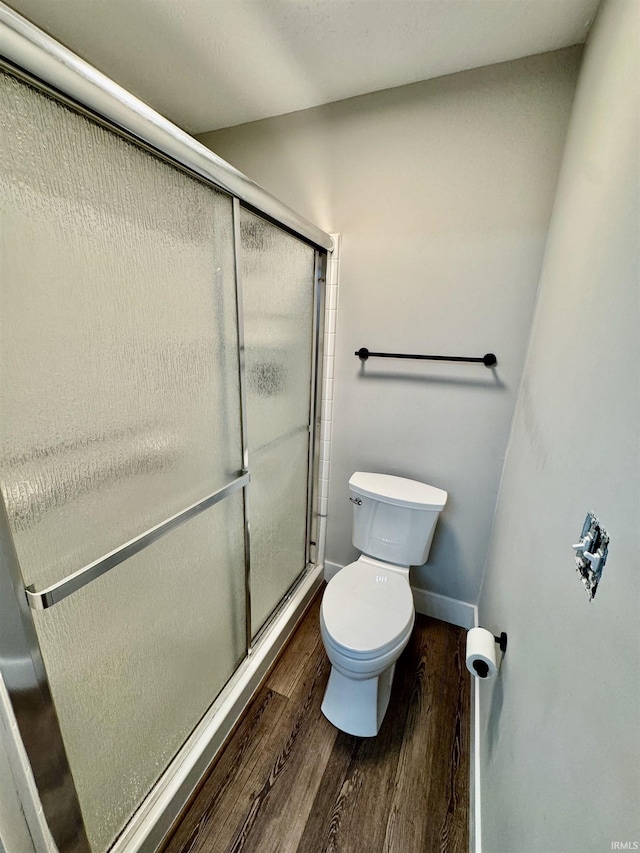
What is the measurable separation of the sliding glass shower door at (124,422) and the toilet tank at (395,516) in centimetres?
58

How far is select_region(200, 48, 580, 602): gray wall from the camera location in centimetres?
→ 125

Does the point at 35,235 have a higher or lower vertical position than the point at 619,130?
lower

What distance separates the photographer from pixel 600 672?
470 millimetres

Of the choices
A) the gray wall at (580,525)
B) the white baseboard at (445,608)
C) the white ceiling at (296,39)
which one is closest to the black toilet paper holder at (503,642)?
the gray wall at (580,525)

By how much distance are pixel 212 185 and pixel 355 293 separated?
33.0 inches

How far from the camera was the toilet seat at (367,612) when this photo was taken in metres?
1.18

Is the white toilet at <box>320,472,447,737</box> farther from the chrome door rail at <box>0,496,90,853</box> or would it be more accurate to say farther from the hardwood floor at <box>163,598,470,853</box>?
the chrome door rail at <box>0,496,90,853</box>

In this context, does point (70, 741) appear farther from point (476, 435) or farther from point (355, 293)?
point (355, 293)

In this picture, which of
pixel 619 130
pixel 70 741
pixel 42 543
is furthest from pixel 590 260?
pixel 70 741

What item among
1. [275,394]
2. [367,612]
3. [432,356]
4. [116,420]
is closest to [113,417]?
[116,420]

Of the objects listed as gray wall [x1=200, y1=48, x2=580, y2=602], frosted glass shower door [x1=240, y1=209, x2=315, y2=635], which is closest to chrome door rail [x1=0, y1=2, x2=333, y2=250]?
frosted glass shower door [x1=240, y1=209, x2=315, y2=635]

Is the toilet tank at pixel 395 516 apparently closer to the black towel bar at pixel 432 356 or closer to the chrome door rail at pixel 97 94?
the black towel bar at pixel 432 356

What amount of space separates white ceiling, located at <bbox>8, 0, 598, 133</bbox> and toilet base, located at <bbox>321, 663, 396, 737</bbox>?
221cm

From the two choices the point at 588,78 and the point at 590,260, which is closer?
the point at 590,260
